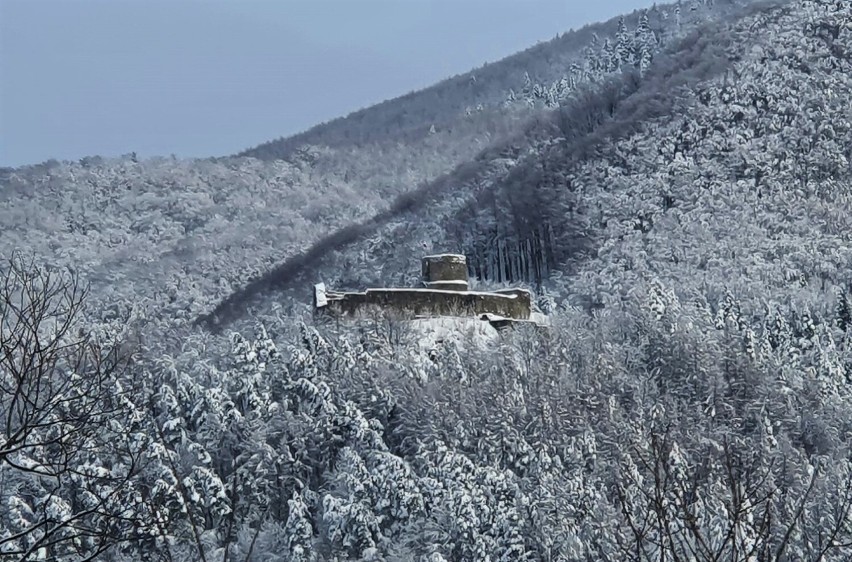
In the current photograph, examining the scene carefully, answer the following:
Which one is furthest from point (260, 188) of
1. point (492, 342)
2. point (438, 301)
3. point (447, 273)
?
point (492, 342)

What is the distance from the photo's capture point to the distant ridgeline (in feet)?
81.5

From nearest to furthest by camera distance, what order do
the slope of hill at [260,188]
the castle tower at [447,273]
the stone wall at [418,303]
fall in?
the stone wall at [418,303] → the castle tower at [447,273] → the slope of hill at [260,188]

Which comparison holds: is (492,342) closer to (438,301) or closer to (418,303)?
(438,301)

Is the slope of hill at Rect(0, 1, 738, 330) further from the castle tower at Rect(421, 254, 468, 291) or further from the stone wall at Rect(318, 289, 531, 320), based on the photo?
the castle tower at Rect(421, 254, 468, 291)

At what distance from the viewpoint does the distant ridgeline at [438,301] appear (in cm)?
2484

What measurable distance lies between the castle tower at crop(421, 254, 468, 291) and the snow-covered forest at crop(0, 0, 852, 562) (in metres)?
1.23

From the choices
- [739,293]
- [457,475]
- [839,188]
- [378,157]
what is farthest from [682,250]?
[378,157]

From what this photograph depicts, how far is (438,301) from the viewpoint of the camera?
2497cm

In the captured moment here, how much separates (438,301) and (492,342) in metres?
1.39

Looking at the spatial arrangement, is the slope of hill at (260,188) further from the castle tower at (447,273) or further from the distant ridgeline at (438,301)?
→ the castle tower at (447,273)

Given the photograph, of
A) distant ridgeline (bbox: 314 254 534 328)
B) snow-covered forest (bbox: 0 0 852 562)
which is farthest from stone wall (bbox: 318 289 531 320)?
snow-covered forest (bbox: 0 0 852 562)

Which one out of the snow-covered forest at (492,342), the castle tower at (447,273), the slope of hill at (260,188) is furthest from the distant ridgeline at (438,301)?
the slope of hill at (260,188)

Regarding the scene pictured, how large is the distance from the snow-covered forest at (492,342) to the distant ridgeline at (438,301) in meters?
0.37

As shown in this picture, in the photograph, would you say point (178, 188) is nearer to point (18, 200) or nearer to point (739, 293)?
point (18, 200)
